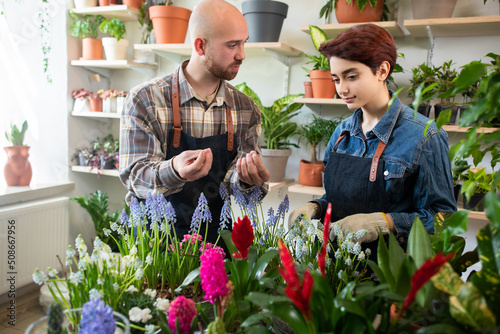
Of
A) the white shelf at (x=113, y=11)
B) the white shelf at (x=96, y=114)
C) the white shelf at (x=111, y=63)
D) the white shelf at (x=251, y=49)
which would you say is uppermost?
the white shelf at (x=113, y=11)

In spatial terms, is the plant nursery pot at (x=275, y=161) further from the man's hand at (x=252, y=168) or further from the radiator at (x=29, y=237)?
the radiator at (x=29, y=237)

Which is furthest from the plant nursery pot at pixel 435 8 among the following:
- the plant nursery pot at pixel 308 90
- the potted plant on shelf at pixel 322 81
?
the plant nursery pot at pixel 308 90

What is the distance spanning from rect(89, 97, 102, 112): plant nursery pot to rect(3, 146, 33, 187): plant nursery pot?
620 millimetres

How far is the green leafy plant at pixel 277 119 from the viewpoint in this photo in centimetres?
281

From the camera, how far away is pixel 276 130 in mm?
2861

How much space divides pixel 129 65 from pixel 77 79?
623 millimetres

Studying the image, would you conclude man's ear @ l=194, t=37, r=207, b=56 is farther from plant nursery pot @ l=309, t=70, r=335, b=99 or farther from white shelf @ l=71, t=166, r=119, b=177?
white shelf @ l=71, t=166, r=119, b=177

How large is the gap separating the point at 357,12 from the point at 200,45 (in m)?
1.31

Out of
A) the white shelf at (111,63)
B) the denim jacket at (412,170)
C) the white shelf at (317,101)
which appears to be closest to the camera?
the denim jacket at (412,170)

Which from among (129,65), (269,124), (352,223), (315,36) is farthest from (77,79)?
(352,223)

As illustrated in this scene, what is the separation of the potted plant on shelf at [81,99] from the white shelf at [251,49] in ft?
2.31

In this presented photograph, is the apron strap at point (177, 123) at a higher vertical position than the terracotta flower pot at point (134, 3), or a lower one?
lower

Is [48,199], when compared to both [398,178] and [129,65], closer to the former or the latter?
[129,65]

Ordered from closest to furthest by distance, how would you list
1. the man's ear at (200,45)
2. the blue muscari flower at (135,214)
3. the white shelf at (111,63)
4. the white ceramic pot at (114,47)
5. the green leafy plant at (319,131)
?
the blue muscari flower at (135,214), the man's ear at (200,45), the green leafy plant at (319,131), the white shelf at (111,63), the white ceramic pot at (114,47)
